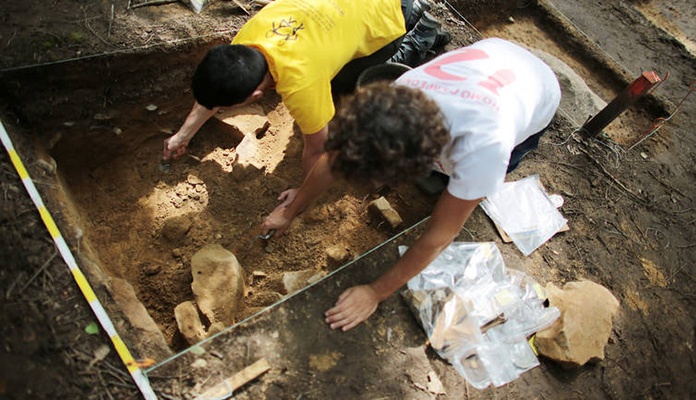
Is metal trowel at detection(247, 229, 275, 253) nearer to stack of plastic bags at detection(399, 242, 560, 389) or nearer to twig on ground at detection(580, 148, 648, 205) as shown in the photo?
stack of plastic bags at detection(399, 242, 560, 389)

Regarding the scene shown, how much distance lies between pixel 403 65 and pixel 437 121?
4.84ft

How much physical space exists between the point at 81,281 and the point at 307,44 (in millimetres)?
1417

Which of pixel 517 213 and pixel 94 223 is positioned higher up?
pixel 517 213

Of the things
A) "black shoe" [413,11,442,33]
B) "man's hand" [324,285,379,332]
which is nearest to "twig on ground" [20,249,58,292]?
"man's hand" [324,285,379,332]

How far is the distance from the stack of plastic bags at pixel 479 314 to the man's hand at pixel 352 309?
0.20 meters

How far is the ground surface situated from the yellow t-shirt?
694mm

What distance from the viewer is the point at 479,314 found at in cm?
198

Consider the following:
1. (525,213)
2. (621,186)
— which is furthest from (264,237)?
(621,186)

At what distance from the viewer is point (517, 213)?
2445 millimetres

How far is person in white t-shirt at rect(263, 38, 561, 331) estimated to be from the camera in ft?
4.22

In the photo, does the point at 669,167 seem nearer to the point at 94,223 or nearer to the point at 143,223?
the point at 143,223

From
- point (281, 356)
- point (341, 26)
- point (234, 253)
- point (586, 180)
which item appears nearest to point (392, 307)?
point (281, 356)

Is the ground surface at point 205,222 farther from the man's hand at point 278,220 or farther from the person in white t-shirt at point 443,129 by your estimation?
the person in white t-shirt at point 443,129

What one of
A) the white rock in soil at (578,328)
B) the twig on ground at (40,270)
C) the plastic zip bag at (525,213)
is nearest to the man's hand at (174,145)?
the twig on ground at (40,270)
